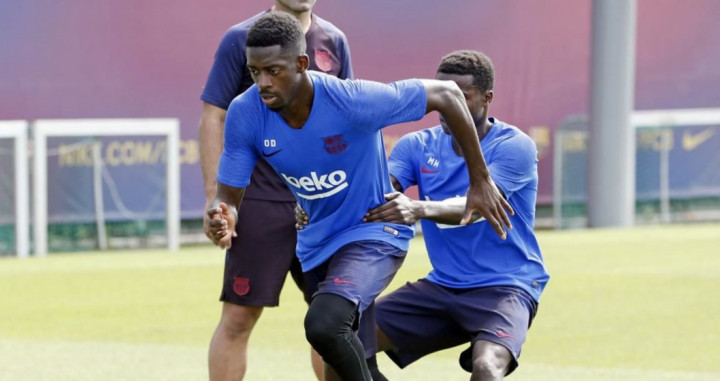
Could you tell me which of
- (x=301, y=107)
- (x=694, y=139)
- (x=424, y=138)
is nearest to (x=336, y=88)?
(x=301, y=107)

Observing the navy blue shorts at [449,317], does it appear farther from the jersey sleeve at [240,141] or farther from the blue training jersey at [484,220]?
the jersey sleeve at [240,141]

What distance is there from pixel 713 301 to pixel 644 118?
24.6 feet

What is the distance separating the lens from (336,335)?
18.1 ft

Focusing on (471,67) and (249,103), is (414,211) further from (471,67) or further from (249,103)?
(471,67)

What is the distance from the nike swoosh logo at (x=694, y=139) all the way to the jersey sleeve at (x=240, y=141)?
45.2ft

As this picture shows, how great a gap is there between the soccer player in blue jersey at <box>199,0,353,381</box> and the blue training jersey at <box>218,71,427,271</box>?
2.39 feet

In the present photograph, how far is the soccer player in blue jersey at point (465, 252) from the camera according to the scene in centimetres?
616

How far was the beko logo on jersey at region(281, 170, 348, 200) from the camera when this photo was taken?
225 inches

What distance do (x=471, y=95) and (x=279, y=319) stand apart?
4.60 m

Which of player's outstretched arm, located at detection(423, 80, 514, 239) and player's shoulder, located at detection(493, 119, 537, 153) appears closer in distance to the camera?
player's outstretched arm, located at detection(423, 80, 514, 239)

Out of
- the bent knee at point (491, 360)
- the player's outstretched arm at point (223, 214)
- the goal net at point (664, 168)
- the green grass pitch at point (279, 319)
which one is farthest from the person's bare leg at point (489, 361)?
the goal net at point (664, 168)

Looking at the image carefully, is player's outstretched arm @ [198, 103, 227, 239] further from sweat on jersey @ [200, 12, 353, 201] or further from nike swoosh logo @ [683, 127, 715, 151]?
nike swoosh logo @ [683, 127, 715, 151]

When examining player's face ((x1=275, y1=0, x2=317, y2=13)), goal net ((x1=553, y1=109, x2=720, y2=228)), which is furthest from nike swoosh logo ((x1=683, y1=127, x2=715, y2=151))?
player's face ((x1=275, y1=0, x2=317, y2=13))

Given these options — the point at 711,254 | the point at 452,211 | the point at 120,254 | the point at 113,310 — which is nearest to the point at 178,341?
the point at 113,310
